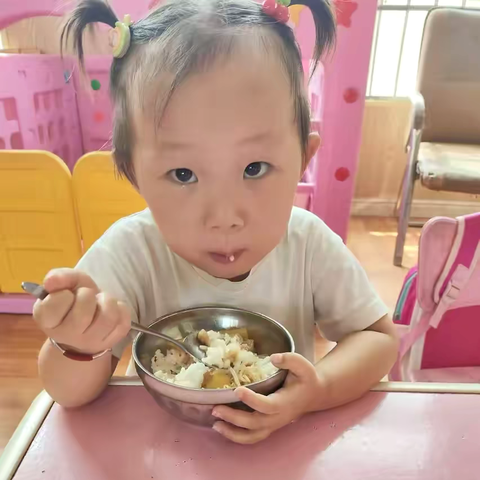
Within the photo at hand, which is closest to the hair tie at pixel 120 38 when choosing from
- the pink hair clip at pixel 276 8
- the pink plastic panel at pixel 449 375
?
the pink hair clip at pixel 276 8

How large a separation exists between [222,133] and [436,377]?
0.66 meters

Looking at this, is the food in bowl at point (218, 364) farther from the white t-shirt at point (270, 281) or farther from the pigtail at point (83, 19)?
the pigtail at point (83, 19)

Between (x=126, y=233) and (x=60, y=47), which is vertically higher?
(x=60, y=47)

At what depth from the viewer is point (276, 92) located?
0.51 metres

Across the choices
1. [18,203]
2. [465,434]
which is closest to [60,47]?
[465,434]

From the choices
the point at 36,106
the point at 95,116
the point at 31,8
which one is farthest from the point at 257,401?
the point at 95,116

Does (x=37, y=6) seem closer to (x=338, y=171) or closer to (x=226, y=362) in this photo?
(x=338, y=171)

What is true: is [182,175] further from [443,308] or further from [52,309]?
[443,308]

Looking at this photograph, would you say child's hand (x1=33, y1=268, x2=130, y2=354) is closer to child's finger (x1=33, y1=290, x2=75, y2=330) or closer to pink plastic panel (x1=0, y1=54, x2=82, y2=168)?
child's finger (x1=33, y1=290, x2=75, y2=330)

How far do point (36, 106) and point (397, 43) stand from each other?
2.01 meters

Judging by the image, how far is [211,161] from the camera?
0.49m

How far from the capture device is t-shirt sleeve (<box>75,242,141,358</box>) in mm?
673

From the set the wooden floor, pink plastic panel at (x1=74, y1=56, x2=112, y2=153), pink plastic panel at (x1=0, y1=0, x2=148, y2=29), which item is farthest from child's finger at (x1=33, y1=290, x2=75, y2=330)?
pink plastic panel at (x1=74, y1=56, x2=112, y2=153)

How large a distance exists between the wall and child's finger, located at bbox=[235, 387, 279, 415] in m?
2.48
